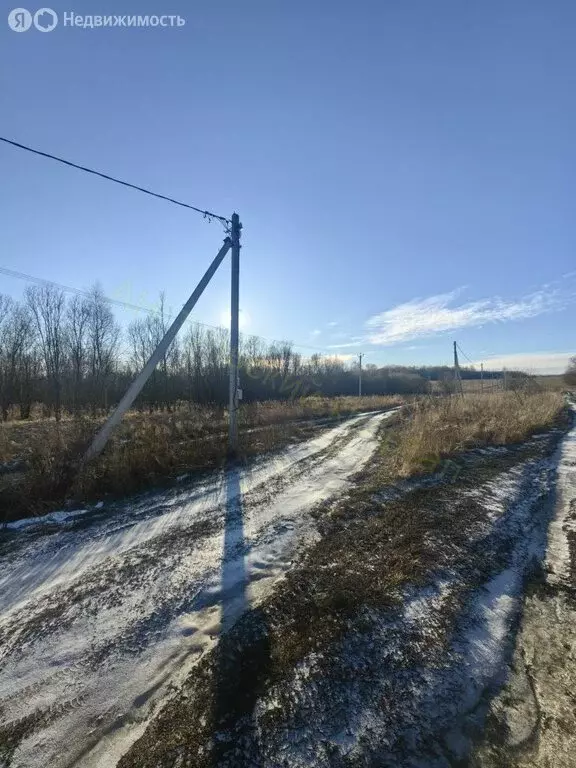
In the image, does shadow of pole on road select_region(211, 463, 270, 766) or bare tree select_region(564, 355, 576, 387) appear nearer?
shadow of pole on road select_region(211, 463, 270, 766)

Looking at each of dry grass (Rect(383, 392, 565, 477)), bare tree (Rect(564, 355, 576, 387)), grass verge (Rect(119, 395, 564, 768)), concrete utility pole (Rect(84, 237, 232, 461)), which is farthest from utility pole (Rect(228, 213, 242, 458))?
bare tree (Rect(564, 355, 576, 387))

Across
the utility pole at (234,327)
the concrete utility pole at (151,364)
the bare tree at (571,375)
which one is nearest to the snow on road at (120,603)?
the concrete utility pole at (151,364)

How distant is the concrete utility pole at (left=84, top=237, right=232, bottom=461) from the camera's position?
6887 millimetres

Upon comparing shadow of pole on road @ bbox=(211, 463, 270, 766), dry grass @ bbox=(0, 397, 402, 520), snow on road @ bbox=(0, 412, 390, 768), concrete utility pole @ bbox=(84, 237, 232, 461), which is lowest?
snow on road @ bbox=(0, 412, 390, 768)

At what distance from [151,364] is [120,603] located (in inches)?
216

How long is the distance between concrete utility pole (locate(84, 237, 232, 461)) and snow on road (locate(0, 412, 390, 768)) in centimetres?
188

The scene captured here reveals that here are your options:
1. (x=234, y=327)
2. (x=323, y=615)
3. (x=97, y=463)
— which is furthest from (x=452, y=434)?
(x=97, y=463)

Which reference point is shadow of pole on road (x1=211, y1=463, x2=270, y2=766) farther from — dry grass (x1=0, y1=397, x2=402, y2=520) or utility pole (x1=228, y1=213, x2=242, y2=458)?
utility pole (x1=228, y1=213, x2=242, y2=458)

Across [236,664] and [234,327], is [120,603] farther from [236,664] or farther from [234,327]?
[234,327]

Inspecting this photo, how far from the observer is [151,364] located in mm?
7668

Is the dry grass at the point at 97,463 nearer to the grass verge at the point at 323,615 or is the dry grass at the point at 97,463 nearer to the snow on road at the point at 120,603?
the snow on road at the point at 120,603

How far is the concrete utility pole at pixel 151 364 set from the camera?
22.6 feet

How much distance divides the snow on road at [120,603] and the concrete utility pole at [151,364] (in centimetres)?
188

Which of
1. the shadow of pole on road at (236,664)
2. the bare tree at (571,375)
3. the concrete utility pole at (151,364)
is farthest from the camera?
the bare tree at (571,375)
